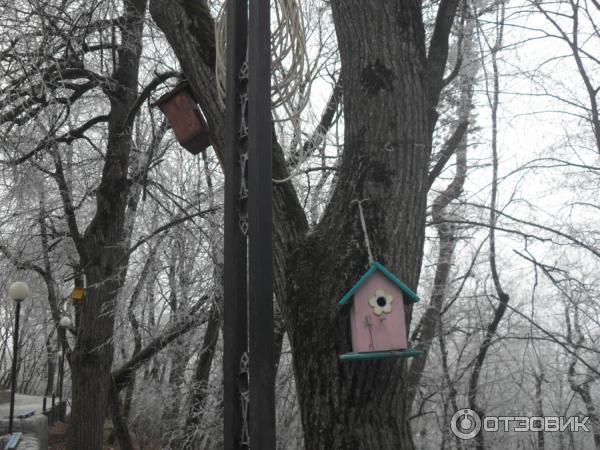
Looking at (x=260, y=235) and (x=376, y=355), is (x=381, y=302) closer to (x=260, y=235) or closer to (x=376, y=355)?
(x=376, y=355)

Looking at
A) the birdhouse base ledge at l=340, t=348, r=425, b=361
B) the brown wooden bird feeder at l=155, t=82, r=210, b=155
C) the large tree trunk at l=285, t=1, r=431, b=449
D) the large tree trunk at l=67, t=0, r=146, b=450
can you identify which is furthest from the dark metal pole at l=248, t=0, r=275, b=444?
the large tree trunk at l=67, t=0, r=146, b=450

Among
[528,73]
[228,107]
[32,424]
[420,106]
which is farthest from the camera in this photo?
[32,424]

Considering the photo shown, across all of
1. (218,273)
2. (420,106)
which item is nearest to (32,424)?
(218,273)

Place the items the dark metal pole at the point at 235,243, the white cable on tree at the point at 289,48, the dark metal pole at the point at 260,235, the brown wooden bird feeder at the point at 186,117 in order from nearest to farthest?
the dark metal pole at the point at 260,235, the dark metal pole at the point at 235,243, the white cable on tree at the point at 289,48, the brown wooden bird feeder at the point at 186,117

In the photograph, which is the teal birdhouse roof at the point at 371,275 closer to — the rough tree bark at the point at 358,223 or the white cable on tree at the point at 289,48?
the rough tree bark at the point at 358,223

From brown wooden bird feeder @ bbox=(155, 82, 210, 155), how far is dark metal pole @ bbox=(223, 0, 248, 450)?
1056 millimetres

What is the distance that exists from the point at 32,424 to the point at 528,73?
10.1 metres

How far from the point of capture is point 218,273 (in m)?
6.52

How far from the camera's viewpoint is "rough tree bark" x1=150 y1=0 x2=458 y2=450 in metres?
2.19

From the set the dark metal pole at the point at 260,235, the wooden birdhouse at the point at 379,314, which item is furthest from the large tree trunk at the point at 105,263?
the dark metal pole at the point at 260,235

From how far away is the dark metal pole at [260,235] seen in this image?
150 cm

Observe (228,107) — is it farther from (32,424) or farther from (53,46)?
(32,424)

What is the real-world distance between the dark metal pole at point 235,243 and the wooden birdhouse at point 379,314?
579 millimetres

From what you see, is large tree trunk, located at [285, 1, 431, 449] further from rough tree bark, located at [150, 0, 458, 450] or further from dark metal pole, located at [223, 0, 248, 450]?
dark metal pole, located at [223, 0, 248, 450]
